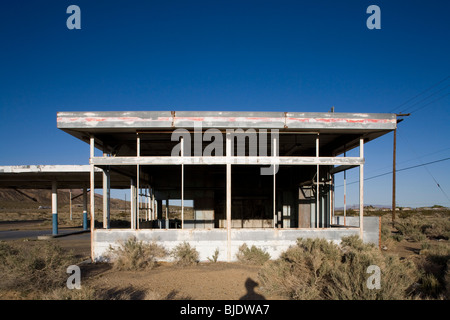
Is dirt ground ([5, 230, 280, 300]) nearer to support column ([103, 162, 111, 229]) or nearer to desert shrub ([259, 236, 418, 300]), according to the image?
desert shrub ([259, 236, 418, 300])

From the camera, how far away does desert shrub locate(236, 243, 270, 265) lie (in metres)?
8.95

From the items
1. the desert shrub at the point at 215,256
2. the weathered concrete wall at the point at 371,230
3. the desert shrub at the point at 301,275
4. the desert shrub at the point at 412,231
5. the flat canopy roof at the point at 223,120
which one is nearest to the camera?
the desert shrub at the point at 301,275

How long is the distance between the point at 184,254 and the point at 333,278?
186 inches

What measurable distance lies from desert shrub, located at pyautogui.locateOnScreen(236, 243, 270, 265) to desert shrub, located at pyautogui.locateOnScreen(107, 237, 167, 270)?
242 cm

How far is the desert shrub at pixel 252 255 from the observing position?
8.95 meters

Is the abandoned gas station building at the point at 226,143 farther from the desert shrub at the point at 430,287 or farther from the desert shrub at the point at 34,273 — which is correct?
the desert shrub at the point at 430,287

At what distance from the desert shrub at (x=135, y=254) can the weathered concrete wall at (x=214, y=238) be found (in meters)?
0.18

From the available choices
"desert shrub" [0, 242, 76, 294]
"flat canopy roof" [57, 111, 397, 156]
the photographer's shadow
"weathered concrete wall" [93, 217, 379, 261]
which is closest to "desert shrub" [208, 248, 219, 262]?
"weathered concrete wall" [93, 217, 379, 261]

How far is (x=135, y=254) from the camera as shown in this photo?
28.1 ft

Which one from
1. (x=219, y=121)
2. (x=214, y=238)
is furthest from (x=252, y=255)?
(x=219, y=121)

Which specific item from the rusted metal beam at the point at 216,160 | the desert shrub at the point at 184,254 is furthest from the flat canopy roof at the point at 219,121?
the desert shrub at the point at 184,254

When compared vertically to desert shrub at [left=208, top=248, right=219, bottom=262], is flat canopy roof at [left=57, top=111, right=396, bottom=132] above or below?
above

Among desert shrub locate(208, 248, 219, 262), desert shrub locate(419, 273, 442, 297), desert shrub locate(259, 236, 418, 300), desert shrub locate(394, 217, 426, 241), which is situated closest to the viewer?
desert shrub locate(259, 236, 418, 300)
